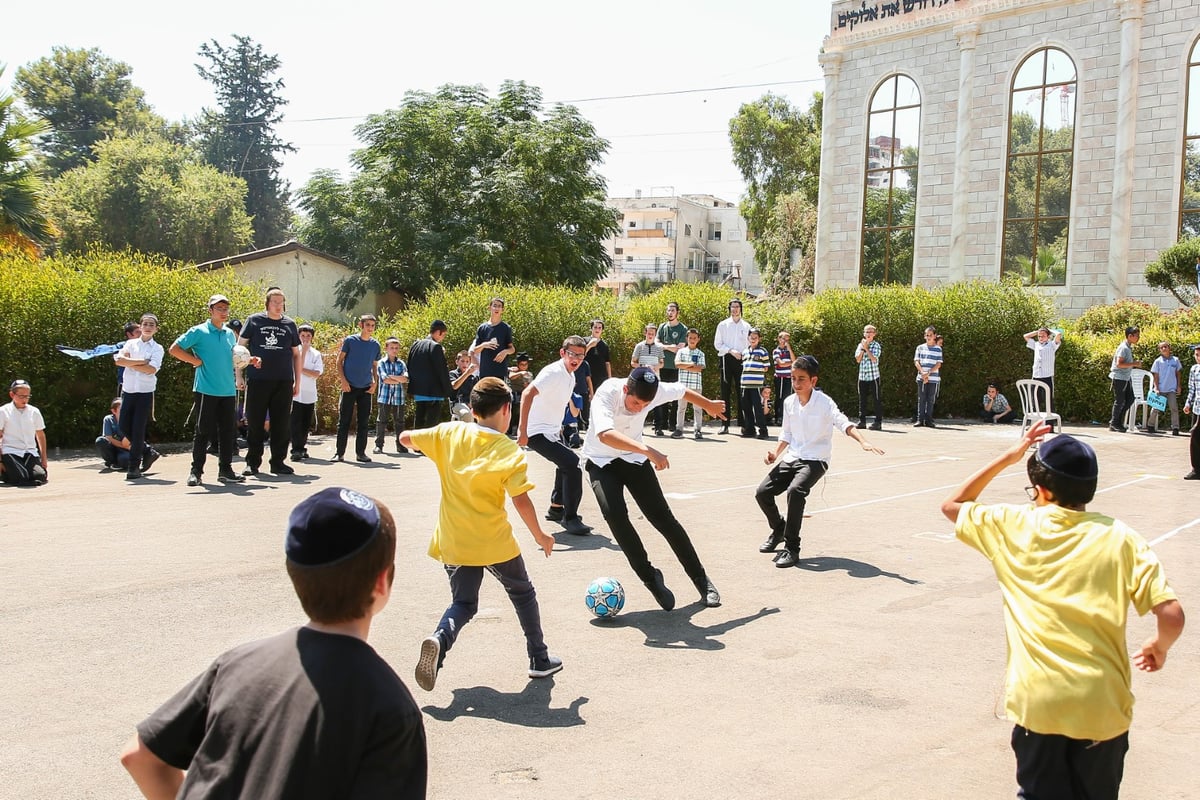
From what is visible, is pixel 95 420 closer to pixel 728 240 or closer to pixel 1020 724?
pixel 1020 724

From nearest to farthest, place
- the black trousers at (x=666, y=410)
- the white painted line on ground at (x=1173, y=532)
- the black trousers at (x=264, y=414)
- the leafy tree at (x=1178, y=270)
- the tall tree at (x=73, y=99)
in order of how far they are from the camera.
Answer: the white painted line on ground at (x=1173, y=532), the black trousers at (x=264, y=414), the black trousers at (x=666, y=410), the leafy tree at (x=1178, y=270), the tall tree at (x=73, y=99)

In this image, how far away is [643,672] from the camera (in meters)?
5.66

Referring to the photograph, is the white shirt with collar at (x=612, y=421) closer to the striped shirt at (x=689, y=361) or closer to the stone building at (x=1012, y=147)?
the striped shirt at (x=689, y=361)

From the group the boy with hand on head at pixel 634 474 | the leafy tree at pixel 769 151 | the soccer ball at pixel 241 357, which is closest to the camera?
the boy with hand on head at pixel 634 474

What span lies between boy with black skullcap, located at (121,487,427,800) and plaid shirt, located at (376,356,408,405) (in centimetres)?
1413

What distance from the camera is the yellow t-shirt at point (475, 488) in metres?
5.23

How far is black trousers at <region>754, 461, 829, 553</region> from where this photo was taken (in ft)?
27.4

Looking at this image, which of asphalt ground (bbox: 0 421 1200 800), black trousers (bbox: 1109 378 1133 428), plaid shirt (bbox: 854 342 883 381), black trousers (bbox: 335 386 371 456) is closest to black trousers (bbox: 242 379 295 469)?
black trousers (bbox: 335 386 371 456)

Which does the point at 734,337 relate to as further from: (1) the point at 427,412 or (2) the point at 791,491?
(2) the point at 791,491

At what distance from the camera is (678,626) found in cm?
662

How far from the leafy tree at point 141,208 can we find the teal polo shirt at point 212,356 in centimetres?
4897

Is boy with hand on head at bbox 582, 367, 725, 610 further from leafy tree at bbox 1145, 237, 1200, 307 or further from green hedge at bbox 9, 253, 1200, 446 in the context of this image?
leafy tree at bbox 1145, 237, 1200, 307

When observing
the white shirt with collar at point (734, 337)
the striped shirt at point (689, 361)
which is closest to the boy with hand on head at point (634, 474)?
the striped shirt at point (689, 361)

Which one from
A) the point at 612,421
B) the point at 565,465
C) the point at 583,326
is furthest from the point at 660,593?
the point at 583,326
